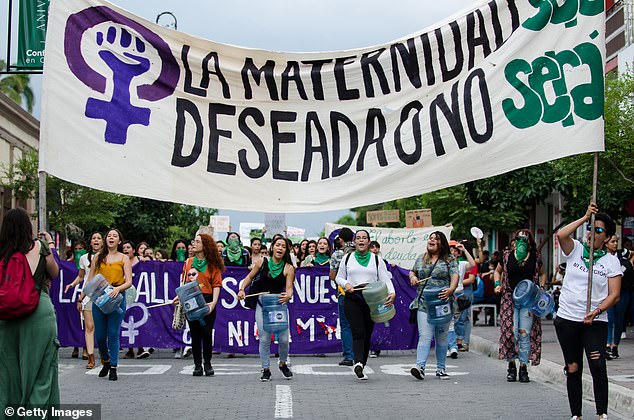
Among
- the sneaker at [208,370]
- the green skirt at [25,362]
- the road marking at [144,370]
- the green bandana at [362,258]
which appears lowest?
the road marking at [144,370]

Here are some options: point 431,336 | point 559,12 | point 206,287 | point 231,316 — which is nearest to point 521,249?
point 431,336

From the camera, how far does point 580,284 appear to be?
8.19 m

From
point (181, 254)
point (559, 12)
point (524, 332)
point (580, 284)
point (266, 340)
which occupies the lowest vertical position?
point (266, 340)

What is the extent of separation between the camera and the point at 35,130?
42969 millimetres

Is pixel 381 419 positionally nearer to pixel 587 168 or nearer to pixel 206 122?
pixel 206 122

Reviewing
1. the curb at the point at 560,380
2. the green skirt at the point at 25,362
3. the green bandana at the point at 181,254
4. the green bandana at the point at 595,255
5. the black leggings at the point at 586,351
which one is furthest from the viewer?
the green bandana at the point at 181,254

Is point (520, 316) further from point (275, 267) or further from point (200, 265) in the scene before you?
point (200, 265)

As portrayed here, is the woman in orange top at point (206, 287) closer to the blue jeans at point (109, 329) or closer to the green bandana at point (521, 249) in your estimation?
the blue jeans at point (109, 329)

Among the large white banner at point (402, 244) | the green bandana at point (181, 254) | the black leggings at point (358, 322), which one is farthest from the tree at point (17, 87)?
the black leggings at point (358, 322)

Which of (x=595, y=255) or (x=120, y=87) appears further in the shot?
(x=595, y=255)

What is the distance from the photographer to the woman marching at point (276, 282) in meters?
12.3

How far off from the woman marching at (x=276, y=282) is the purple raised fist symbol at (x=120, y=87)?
493 cm

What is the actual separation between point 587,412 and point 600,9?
12.8 ft

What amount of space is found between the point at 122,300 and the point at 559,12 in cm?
661
